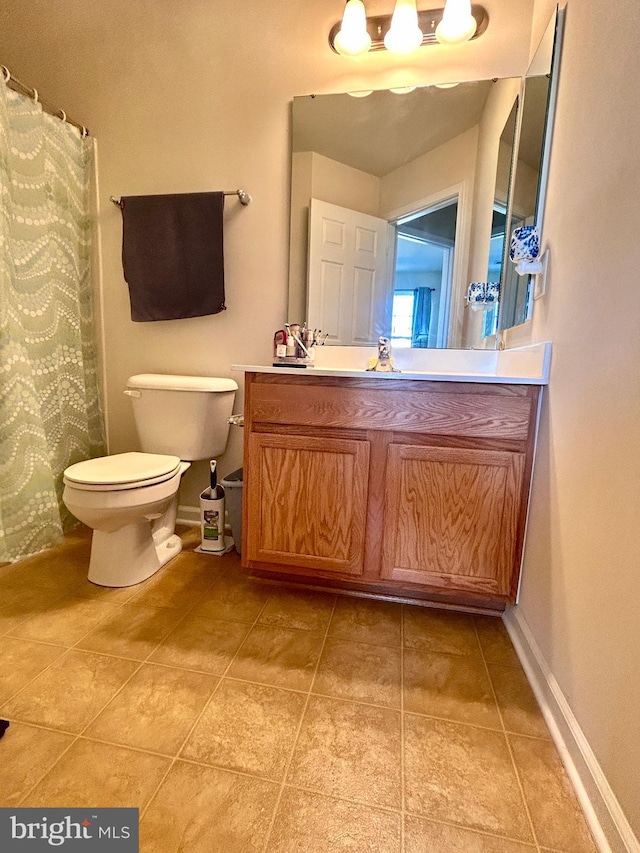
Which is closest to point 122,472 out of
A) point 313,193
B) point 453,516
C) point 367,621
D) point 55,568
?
point 55,568

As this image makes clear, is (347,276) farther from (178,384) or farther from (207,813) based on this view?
(207,813)

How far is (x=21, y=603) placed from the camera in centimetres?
144

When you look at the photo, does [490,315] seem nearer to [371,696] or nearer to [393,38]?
[393,38]

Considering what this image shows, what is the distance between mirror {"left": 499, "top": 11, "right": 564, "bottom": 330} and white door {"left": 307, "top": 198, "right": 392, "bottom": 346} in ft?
1.60

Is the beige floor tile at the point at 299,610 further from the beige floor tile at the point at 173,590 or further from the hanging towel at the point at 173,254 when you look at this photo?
the hanging towel at the point at 173,254

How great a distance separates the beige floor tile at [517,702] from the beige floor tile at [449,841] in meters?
0.27

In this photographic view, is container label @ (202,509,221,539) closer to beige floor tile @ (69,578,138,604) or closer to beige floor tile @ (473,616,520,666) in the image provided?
beige floor tile @ (69,578,138,604)

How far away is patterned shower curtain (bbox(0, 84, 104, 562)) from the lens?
5.28 ft

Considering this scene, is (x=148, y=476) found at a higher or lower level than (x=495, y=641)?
higher

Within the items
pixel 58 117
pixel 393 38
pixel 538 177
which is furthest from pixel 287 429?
pixel 58 117

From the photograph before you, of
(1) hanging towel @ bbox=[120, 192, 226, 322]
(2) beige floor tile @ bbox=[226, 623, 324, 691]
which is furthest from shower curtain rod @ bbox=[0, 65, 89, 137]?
(2) beige floor tile @ bbox=[226, 623, 324, 691]

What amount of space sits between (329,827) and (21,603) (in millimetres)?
1241

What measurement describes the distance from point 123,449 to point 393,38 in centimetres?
215

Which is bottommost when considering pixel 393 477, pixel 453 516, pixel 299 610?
pixel 299 610
